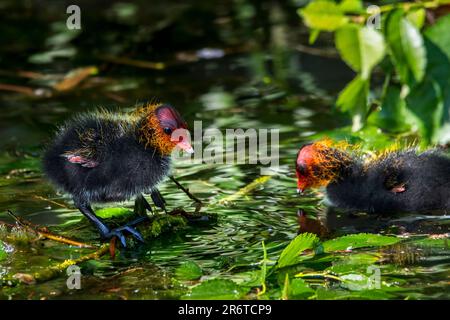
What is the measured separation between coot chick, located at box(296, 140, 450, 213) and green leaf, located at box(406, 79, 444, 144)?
1.57 ft

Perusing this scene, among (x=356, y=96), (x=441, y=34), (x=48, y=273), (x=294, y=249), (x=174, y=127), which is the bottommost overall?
(x=48, y=273)

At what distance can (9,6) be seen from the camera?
42.4 ft

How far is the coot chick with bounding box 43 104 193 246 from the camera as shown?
5.01 metres

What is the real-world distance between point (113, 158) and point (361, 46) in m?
1.44

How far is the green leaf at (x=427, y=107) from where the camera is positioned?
16.2 feet

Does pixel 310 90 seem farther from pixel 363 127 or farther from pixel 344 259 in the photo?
pixel 344 259

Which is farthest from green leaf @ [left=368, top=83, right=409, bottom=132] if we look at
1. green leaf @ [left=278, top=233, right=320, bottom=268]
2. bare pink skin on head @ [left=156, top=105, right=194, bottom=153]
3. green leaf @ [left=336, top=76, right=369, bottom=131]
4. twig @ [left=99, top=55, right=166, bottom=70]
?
twig @ [left=99, top=55, right=166, bottom=70]

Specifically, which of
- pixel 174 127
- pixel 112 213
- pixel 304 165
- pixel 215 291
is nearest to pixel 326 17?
pixel 174 127

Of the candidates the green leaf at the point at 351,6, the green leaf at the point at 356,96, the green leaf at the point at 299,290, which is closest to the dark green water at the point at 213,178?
the green leaf at the point at 299,290

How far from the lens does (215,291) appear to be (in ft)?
13.1

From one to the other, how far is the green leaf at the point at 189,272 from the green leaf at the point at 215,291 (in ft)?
0.99

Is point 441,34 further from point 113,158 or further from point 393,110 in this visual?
point 113,158

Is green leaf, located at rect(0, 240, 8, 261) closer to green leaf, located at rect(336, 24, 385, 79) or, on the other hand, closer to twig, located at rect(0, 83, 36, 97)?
green leaf, located at rect(336, 24, 385, 79)
